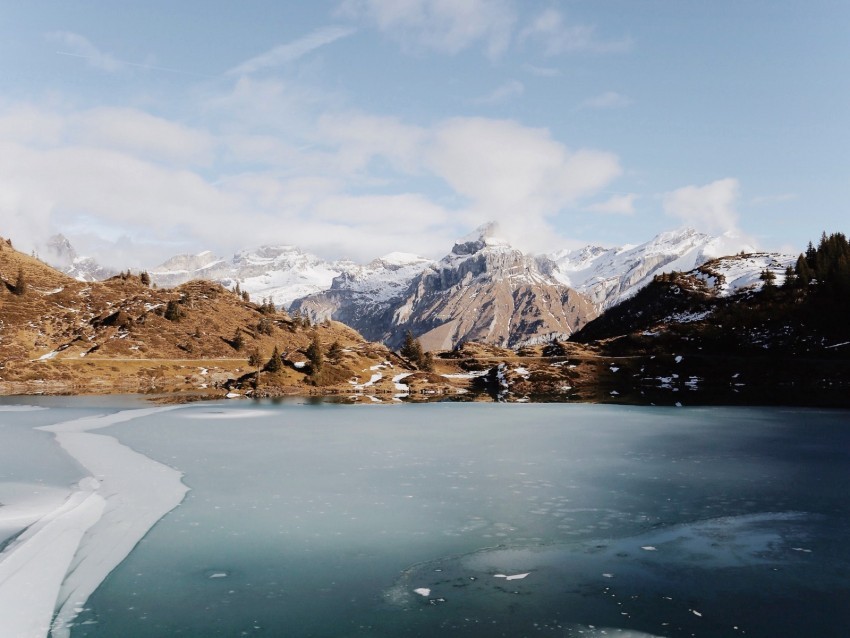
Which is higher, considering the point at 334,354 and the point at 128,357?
the point at 128,357

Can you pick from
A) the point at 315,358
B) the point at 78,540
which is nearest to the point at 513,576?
the point at 78,540

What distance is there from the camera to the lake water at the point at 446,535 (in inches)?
683

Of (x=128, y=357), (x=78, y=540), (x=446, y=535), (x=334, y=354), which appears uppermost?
(x=128, y=357)

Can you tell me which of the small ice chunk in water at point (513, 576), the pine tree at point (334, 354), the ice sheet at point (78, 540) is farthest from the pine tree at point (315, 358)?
the small ice chunk in water at point (513, 576)

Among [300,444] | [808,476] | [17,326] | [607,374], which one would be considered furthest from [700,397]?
[17,326]

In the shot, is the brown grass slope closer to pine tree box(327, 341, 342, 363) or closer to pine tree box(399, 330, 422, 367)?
pine tree box(327, 341, 342, 363)

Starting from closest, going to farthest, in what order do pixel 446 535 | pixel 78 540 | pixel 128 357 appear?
pixel 78 540 < pixel 446 535 < pixel 128 357

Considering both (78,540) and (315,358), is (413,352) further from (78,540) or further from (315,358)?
(78,540)

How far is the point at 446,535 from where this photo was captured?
25.2 metres

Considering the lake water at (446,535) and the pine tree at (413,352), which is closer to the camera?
the lake water at (446,535)

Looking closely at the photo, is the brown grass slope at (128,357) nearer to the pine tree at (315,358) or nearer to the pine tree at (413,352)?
the pine tree at (315,358)

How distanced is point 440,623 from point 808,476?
32.2m

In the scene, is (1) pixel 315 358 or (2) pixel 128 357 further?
(2) pixel 128 357

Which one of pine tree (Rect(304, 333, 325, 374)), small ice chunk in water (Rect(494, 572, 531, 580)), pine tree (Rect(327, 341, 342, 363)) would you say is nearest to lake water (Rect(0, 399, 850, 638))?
small ice chunk in water (Rect(494, 572, 531, 580))
